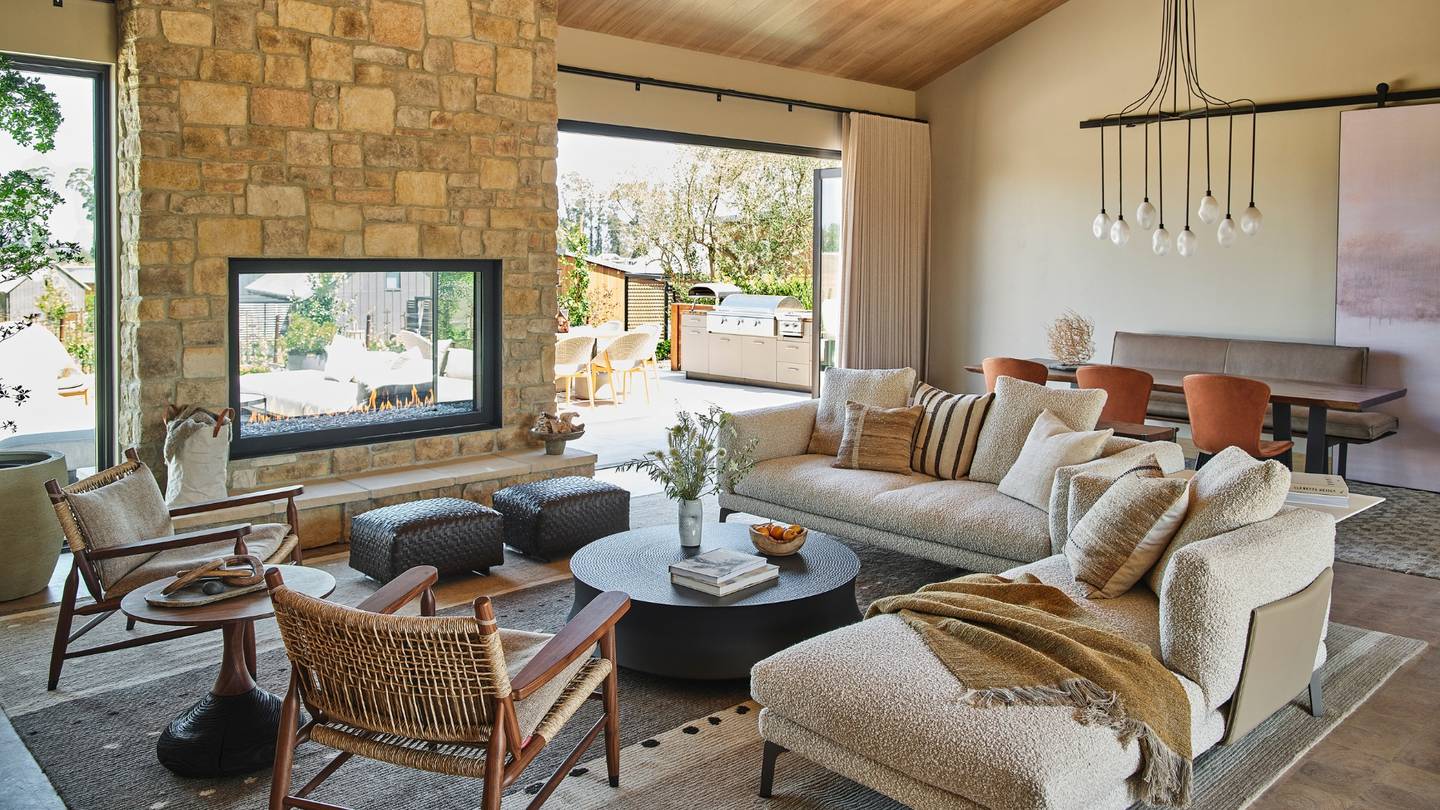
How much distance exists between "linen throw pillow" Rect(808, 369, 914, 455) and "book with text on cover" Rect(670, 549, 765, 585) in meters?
1.77

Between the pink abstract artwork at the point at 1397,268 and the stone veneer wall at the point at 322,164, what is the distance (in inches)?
197

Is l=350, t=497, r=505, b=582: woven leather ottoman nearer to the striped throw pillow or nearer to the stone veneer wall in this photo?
the stone veneer wall

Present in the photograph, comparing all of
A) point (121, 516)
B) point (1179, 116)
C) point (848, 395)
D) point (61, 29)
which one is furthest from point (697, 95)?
point (121, 516)

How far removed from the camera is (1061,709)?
259cm

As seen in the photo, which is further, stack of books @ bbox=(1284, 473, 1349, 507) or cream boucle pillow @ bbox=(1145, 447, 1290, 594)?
stack of books @ bbox=(1284, 473, 1349, 507)

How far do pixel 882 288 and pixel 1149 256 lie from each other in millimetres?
2048

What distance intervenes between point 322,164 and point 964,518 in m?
3.43

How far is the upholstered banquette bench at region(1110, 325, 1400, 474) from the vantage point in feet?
21.8

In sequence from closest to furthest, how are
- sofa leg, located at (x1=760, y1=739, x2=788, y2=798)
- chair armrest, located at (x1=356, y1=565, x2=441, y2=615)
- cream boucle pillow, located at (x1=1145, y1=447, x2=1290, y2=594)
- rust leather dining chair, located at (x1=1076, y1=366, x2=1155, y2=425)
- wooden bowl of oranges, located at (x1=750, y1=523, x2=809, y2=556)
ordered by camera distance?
chair armrest, located at (x1=356, y1=565, x2=441, y2=615) → sofa leg, located at (x1=760, y1=739, x2=788, y2=798) → cream boucle pillow, located at (x1=1145, y1=447, x2=1290, y2=594) → wooden bowl of oranges, located at (x1=750, y1=523, x2=809, y2=556) → rust leather dining chair, located at (x1=1076, y1=366, x2=1155, y2=425)

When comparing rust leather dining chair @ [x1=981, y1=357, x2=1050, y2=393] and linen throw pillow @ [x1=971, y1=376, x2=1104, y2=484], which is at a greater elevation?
rust leather dining chair @ [x1=981, y1=357, x2=1050, y2=393]

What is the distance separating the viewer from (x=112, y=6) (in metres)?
4.99

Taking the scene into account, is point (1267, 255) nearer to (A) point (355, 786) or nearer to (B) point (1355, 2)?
(B) point (1355, 2)

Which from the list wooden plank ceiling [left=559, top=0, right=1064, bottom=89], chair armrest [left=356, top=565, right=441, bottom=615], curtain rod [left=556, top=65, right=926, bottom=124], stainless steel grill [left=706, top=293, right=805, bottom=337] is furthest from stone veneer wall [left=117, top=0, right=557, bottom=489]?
stainless steel grill [left=706, top=293, right=805, bottom=337]

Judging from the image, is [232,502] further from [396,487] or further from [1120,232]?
[1120,232]
